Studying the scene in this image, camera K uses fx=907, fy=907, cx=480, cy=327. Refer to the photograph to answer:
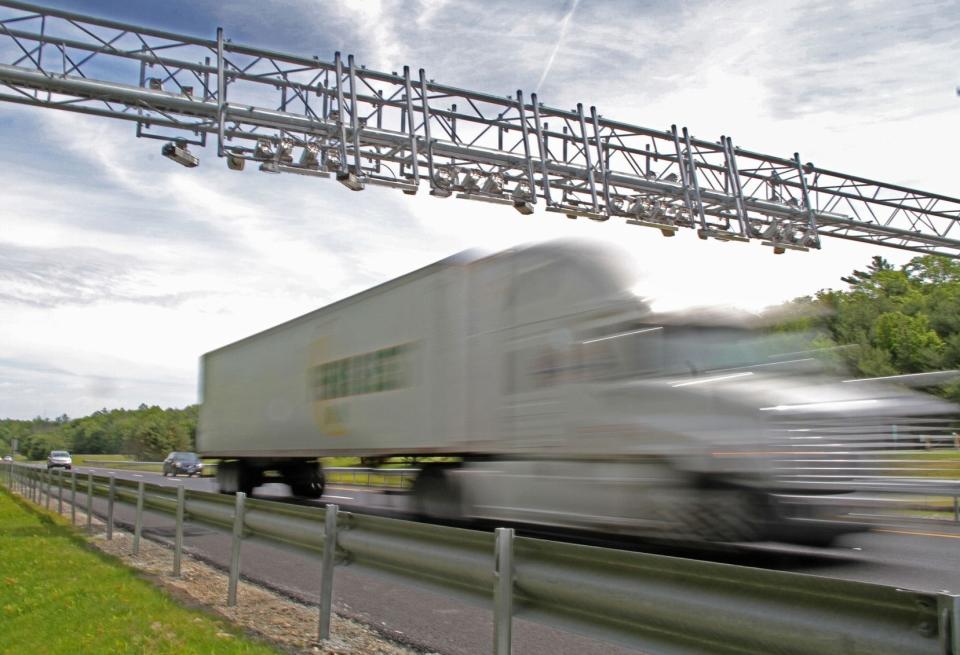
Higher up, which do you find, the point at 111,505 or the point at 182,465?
the point at 182,465

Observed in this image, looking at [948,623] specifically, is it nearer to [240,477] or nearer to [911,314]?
[240,477]

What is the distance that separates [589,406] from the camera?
9.73 m

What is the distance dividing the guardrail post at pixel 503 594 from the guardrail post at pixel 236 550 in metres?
3.68

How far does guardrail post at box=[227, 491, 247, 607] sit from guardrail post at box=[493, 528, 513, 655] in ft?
12.1

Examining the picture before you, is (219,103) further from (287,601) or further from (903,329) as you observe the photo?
(903,329)

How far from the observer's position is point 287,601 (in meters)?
7.63

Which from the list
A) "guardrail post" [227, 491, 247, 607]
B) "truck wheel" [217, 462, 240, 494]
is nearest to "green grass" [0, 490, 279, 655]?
"guardrail post" [227, 491, 247, 607]

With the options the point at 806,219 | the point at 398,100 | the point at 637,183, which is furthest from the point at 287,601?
the point at 806,219

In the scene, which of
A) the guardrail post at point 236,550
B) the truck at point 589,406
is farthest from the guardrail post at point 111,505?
the guardrail post at point 236,550

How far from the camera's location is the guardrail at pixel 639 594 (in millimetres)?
2473

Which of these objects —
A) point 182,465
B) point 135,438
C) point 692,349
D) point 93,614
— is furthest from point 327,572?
point 135,438

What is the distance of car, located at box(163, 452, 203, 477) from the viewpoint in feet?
169

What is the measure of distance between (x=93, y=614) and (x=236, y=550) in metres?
1.15

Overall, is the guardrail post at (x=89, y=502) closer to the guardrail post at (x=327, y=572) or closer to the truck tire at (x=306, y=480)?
the truck tire at (x=306, y=480)
